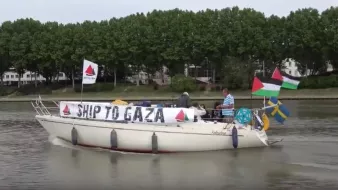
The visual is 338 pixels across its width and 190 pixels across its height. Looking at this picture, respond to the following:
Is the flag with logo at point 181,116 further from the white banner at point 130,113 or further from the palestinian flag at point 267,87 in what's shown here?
the palestinian flag at point 267,87

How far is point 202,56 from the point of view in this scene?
8012 cm

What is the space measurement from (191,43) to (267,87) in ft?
195

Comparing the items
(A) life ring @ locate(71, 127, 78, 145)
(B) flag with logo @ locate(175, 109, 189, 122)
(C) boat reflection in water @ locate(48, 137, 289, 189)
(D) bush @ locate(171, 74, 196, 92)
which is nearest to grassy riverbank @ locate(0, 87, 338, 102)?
(D) bush @ locate(171, 74, 196, 92)

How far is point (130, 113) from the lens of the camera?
18.9 m

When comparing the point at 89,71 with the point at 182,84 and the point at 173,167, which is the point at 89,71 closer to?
the point at 173,167

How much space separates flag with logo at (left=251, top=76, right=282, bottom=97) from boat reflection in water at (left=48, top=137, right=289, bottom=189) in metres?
2.18

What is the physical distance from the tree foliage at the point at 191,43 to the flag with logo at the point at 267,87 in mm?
50294

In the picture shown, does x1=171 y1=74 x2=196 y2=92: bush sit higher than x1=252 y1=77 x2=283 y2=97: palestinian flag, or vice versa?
x1=252 y1=77 x2=283 y2=97: palestinian flag

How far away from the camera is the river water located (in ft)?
45.1

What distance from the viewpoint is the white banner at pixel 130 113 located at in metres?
18.4

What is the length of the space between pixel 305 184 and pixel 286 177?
990 mm

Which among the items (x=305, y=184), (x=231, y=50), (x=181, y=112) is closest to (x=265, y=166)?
(x=305, y=184)

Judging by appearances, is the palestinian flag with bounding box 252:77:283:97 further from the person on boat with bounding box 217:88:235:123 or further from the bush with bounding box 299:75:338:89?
the bush with bounding box 299:75:338:89

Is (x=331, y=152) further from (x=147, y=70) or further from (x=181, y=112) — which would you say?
(x=147, y=70)
